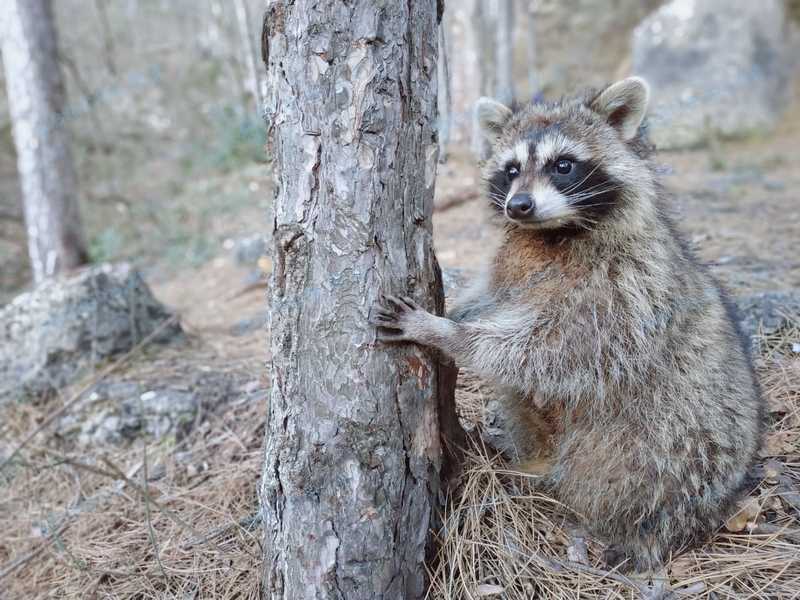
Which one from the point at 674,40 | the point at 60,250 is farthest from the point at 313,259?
the point at 674,40

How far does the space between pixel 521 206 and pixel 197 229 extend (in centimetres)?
987

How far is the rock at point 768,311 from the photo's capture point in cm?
404

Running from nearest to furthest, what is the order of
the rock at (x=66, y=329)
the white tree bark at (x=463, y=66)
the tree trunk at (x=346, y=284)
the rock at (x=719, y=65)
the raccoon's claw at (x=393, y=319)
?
the tree trunk at (x=346, y=284)
the raccoon's claw at (x=393, y=319)
the rock at (x=66, y=329)
the white tree bark at (x=463, y=66)
the rock at (x=719, y=65)

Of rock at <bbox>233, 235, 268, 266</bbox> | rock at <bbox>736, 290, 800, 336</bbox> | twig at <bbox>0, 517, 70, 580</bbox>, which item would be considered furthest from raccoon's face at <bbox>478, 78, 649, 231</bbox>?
rock at <bbox>233, 235, 268, 266</bbox>

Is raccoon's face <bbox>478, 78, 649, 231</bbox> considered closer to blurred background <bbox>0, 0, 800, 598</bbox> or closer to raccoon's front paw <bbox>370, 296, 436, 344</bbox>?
blurred background <bbox>0, 0, 800, 598</bbox>

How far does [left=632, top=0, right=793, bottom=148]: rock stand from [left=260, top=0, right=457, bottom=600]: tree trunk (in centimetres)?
982

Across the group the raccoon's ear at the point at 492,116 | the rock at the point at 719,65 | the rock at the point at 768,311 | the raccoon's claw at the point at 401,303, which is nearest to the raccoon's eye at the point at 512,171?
the raccoon's ear at the point at 492,116

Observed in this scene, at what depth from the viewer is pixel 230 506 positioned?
3.36m

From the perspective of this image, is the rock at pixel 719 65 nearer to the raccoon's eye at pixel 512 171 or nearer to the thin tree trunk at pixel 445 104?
the thin tree trunk at pixel 445 104

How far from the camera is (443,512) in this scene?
9.13 ft

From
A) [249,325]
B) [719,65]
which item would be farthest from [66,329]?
[719,65]

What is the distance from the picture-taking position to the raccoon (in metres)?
2.76

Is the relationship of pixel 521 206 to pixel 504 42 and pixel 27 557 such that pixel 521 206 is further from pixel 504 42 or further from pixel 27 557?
pixel 504 42

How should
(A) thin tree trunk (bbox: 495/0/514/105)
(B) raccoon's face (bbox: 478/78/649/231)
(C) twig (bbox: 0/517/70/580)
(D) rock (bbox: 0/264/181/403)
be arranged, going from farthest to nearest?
(A) thin tree trunk (bbox: 495/0/514/105)
(D) rock (bbox: 0/264/181/403)
(B) raccoon's face (bbox: 478/78/649/231)
(C) twig (bbox: 0/517/70/580)
